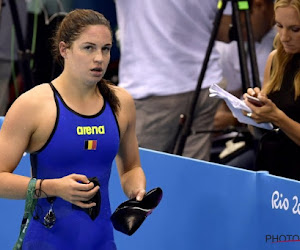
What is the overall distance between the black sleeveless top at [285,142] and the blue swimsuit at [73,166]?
1.12m

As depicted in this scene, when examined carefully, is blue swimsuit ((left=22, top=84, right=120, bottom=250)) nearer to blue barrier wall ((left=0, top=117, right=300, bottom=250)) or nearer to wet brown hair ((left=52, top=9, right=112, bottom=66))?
wet brown hair ((left=52, top=9, right=112, bottom=66))

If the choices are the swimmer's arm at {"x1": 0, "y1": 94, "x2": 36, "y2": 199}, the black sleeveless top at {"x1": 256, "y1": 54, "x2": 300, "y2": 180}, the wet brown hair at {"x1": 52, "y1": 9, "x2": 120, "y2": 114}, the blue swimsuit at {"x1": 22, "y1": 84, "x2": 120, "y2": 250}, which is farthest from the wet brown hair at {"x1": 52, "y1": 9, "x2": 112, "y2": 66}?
the black sleeveless top at {"x1": 256, "y1": 54, "x2": 300, "y2": 180}

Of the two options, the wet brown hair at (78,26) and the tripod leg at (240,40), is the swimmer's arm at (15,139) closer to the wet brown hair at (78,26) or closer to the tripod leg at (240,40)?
the wet brown hair at (78,26)

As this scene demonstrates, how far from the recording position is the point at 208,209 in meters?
4.65

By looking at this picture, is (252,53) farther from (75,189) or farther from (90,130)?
(75,189)

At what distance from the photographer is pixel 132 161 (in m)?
4.09

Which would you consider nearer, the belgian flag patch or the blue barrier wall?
the belgian flag patch

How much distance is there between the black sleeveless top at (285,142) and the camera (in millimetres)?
4660

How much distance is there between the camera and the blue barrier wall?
4.25m

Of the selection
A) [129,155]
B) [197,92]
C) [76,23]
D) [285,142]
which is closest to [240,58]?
[197,92]

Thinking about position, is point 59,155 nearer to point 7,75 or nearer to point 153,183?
point 153,183

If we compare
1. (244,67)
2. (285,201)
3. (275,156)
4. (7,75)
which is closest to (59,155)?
(285,201)

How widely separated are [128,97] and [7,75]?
310 cm

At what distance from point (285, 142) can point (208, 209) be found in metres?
0.50
